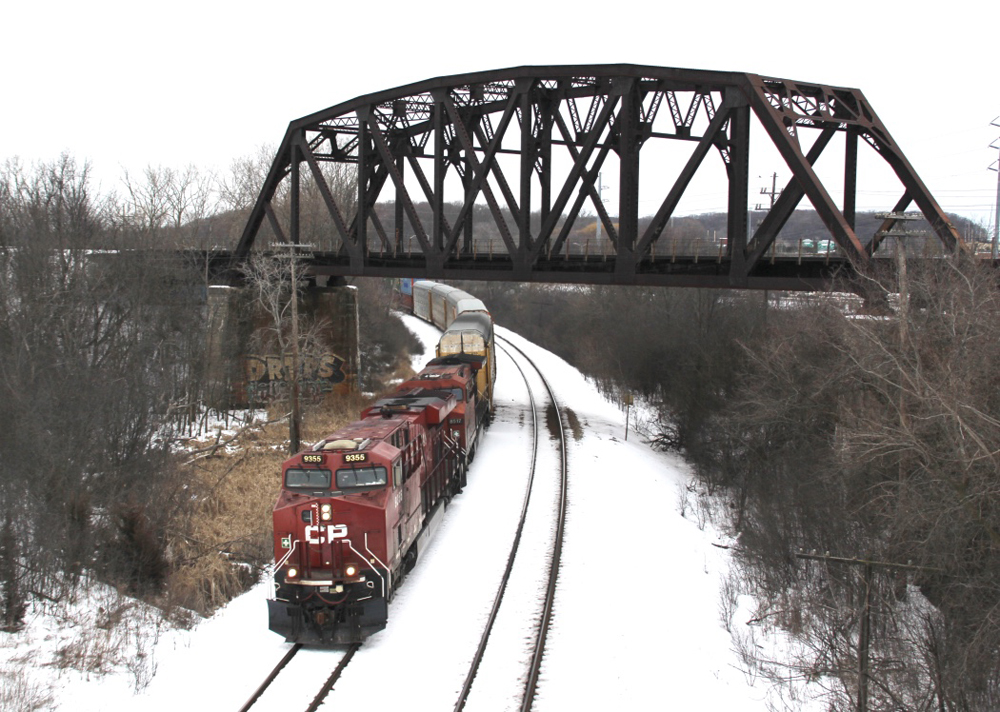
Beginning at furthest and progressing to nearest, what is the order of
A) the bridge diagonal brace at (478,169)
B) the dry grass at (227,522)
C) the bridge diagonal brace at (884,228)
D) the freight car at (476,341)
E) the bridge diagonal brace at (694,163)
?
the freight car at (476,341) < the bridge diagonal brace at (478,169) < the bridge diagonal brace at (694,163) < the bridge diagonal brace at (884,228) < the dry grass at (227,522)

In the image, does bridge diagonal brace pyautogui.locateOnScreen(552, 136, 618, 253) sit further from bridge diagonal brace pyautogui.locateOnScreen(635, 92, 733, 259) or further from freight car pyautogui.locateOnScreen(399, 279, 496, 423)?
freight car pyautogui.locateOnScreen(399, 279, 496, 423)

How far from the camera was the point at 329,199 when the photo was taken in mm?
37375

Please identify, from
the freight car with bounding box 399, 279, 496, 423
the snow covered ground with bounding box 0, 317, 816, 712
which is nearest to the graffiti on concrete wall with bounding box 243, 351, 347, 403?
the freight car with bounding box 399, 279, 496, 423

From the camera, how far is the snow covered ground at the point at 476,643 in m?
13.1

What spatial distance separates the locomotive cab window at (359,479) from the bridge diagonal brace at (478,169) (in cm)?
1637

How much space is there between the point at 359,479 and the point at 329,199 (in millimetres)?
24734

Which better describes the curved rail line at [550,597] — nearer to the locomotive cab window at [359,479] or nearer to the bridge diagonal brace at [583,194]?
the locomotive cab window at [359,479]

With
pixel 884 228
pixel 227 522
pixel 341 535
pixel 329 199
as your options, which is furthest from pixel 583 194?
pixel 341 535

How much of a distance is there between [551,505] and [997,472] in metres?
13.5

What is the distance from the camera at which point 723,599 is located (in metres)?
17.8

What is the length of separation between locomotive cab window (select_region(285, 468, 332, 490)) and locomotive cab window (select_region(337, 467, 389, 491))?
0.81 ft

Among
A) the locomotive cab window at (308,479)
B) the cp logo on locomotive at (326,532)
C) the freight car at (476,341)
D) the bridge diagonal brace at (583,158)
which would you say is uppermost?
the bridge diagonal brace at (583,158)

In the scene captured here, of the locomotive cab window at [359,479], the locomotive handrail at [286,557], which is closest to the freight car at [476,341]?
the locomotive cab window at [359,479]

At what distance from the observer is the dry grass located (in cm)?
1898
